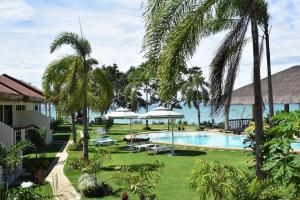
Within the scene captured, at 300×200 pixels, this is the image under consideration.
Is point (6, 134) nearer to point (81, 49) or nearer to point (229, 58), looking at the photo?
point (81, 49)

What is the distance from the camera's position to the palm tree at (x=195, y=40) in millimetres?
9016

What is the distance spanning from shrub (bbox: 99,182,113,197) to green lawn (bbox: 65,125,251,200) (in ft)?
0.83

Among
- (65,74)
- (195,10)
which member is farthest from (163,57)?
(65,74)

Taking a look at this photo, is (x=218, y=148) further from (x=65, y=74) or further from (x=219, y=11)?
(x=219, y=11)

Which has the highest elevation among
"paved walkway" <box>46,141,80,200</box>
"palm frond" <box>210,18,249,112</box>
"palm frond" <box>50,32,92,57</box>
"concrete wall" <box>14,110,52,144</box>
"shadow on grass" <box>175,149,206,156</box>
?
"palm frond" <box>50,32,92,57</box>

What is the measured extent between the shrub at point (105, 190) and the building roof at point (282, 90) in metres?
18.3

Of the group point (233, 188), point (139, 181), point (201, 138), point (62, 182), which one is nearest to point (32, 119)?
point (201, 138)

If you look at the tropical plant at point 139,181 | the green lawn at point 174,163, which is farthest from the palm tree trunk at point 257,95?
the tropical plant at point 139,181

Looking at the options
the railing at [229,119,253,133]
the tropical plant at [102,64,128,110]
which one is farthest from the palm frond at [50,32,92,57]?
the tropical plant at [102,64,128,110]

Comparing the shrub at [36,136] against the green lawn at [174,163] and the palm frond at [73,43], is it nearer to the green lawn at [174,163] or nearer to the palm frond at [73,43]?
the green lawn at [174,163]

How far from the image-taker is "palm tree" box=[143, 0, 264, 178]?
9.02 meters

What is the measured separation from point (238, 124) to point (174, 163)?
18.1 metres

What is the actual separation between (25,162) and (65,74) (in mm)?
5084

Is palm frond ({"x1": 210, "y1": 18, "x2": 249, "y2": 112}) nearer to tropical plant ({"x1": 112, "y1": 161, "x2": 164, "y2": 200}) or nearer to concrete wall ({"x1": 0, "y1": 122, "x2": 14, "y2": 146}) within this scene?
tropical plant ({"x1": 112, "y1": 161, "x2": 164, "y2": 200})
